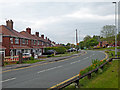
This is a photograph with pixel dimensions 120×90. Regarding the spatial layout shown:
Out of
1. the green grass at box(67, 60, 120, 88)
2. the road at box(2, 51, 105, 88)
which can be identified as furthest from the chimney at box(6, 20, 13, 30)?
the green grass at box(67, 60, 120, 88)

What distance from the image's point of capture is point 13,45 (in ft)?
122

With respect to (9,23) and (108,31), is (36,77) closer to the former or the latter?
(9,23)

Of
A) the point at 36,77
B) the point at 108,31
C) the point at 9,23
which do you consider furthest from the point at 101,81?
the point at 108,31

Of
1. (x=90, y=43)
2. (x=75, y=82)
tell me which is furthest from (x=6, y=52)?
(x=90, y=43)

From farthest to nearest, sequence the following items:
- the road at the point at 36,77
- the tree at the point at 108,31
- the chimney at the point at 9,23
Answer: the tree at the point at 108,31
the chimney at the point at 9,23
the road at the point at 36,77

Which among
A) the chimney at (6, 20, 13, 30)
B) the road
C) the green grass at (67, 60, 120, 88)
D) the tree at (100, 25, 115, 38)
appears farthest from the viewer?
the tree at (100, 25, 115, 38)

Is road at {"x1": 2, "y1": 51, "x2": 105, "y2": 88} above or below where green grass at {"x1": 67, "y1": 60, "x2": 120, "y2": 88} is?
below

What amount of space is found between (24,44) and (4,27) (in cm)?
774

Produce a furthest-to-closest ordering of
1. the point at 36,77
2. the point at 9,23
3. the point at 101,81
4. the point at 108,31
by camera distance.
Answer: the point at 108,31 < the point at 9,23 < the point at 36,77 < the point at 101,81

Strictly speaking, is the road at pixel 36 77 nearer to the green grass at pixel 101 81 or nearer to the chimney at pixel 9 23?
the green grass at pixel 101 81

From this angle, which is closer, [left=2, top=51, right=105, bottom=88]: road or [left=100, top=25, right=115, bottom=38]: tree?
[left=2, top=51, right=105, bottom=88]: road

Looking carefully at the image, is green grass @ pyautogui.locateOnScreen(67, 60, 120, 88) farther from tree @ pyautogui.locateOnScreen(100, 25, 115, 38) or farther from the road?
tree @ pyautogui.locateOnScreen(100, 25, 115, 38)

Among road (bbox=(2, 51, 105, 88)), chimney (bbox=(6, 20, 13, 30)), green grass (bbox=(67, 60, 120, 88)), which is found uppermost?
chimney (bbox=(6, 20, 13, 30))

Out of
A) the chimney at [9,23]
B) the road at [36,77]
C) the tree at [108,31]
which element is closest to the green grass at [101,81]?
the road at [36,77]
